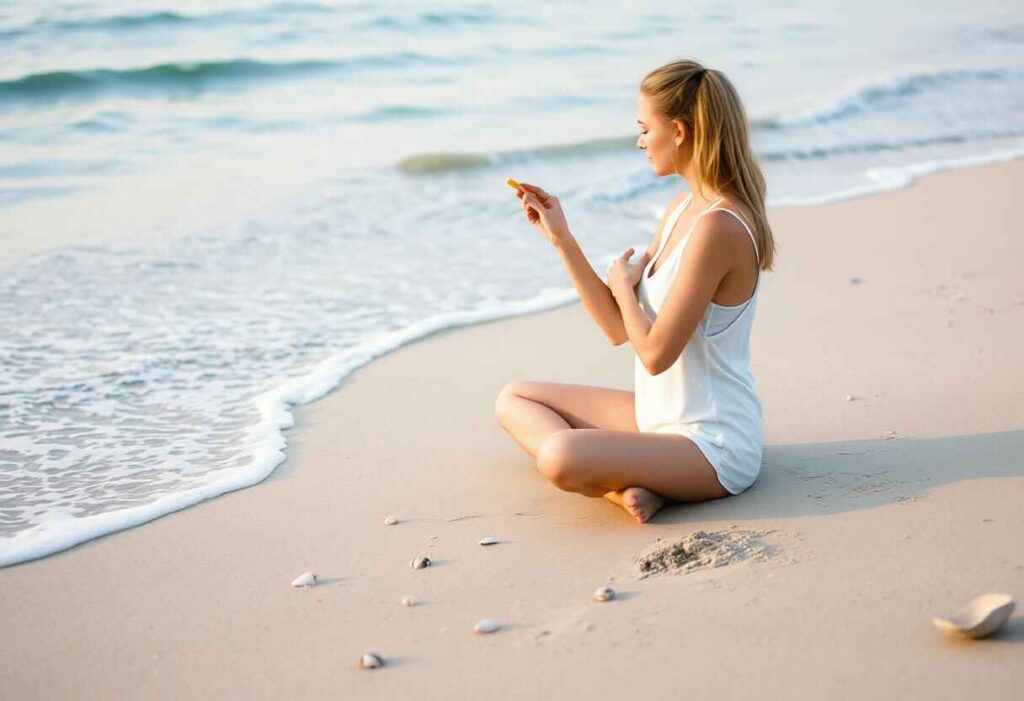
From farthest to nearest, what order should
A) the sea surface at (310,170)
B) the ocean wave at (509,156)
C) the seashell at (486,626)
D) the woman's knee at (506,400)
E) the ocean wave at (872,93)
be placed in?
the ocean wave at (872,93) → the ocean wave at (509,156) → the sea surface at (310,170) → the woman's knee at (506,400) → the seashell at (486,626)

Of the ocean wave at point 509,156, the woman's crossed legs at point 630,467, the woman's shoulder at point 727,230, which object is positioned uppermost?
the ocean wave at point 509,156

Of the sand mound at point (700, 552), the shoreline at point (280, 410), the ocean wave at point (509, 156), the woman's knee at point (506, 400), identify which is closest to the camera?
the sand mound at point (700, 552)

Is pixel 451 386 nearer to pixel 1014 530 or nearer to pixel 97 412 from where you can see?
pixel 97 412

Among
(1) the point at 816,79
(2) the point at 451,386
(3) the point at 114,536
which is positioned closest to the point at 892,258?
(2) the point at 451,386

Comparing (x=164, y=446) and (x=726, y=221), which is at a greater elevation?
(x=726, y=221)

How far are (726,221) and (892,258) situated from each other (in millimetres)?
3502

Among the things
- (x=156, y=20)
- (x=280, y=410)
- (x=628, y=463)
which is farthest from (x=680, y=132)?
(x=156, y=20)

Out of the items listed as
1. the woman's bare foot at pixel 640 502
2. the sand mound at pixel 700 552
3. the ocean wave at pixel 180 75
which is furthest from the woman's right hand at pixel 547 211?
the ocean wave at pixel 180 75

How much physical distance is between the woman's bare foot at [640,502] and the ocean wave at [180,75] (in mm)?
9896

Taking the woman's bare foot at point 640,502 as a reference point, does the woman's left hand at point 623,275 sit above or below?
above

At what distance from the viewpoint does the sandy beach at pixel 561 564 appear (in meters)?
2.95

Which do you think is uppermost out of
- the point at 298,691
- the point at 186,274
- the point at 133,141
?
the point at 133,141

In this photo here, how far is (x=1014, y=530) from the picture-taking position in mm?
3473

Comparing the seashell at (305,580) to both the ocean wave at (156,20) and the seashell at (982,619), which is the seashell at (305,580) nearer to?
the seashell at (982,619)
